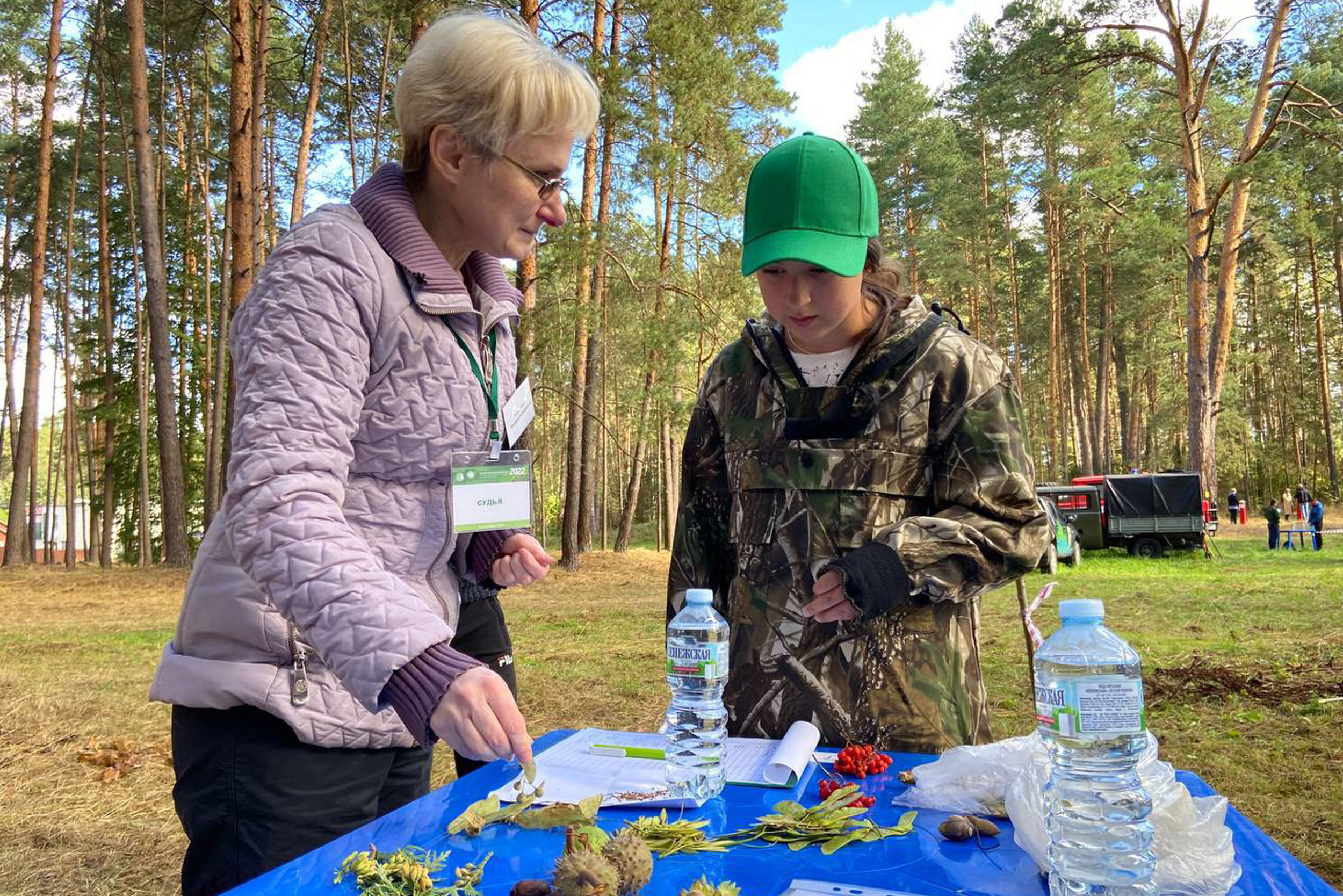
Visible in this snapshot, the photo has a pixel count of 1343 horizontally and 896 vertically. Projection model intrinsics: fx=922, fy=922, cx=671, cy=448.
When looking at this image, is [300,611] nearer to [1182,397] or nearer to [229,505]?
[229,505]

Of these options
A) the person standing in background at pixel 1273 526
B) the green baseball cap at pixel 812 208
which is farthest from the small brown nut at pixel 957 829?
the person standing in background at pixel 1273 526

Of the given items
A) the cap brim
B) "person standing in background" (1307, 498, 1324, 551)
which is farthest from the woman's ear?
"person standing in background" (1307, 498, 1324, 551)

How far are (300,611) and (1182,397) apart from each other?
39.3m

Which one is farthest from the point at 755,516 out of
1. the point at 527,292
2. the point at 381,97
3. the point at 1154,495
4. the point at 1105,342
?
the point at 1105,342

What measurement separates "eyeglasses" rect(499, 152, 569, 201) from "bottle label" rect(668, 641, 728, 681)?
0.82 metres

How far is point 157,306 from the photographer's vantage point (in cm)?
1431

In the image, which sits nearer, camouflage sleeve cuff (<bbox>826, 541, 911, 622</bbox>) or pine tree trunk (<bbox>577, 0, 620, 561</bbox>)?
camouflage sleeve cuff (<bbox>826, 541, 911, 622</bbox>)

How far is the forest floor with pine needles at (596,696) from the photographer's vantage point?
3.98 metres

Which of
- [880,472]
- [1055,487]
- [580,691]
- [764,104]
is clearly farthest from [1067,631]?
[764,104]

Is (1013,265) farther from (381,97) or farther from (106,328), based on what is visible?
(106,328)

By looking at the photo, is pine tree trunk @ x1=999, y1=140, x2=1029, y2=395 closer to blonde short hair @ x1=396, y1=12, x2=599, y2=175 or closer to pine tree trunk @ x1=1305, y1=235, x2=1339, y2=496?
pine tree trunk @ x1=1305, y1=235, x2=1339, y2=496

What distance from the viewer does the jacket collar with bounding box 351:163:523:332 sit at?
1479 millimetres

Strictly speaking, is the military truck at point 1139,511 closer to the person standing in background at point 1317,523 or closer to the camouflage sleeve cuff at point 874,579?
the person standing in background at point 1317,523

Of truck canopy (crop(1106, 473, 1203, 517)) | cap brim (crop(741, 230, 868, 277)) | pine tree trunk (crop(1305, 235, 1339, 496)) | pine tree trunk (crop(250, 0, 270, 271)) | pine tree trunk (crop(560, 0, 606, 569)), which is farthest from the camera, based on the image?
pine tree trunk (crop(1305, 235, 1339, 496))
